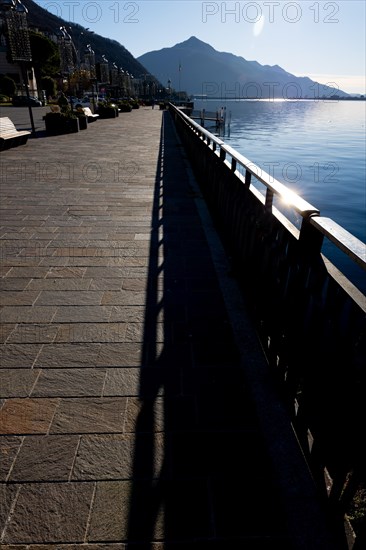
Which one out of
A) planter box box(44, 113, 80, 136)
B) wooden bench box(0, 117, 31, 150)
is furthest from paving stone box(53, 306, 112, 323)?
planter box box(44, 113, 80, 136)

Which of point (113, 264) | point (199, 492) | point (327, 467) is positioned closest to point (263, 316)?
point (327, 467)

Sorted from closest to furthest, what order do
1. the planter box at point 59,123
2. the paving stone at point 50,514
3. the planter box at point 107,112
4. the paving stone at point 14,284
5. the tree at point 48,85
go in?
the paving stone at point 50,514 < the paving stone at point 14,284 < the planter box at point 59,123 < the planter box at point 107,112 < the tree at point 48,85

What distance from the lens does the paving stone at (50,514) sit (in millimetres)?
1773

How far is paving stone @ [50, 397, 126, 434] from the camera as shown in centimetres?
232

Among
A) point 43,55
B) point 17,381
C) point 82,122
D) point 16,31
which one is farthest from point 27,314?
point 43,55

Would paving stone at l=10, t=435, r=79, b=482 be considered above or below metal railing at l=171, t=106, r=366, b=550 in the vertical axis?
below

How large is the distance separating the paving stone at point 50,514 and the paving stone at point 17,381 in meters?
0.77

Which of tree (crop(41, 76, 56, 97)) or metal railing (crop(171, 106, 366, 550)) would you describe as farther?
tree (crop(41, 76, 56, 97))

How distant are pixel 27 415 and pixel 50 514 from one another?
74 cm

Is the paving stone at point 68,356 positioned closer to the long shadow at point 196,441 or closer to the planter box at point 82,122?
the long shadow at point 196,441

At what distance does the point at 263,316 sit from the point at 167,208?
4.38 m

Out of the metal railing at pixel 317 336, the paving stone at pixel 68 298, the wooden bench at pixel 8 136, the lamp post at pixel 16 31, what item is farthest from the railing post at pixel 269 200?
the lamp post at pixel 16 31

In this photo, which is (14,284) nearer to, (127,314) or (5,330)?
(5,330)

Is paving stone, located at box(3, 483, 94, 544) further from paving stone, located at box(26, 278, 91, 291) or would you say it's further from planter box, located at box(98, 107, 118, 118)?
planter box, located at box(98, 107, 118, 118)
